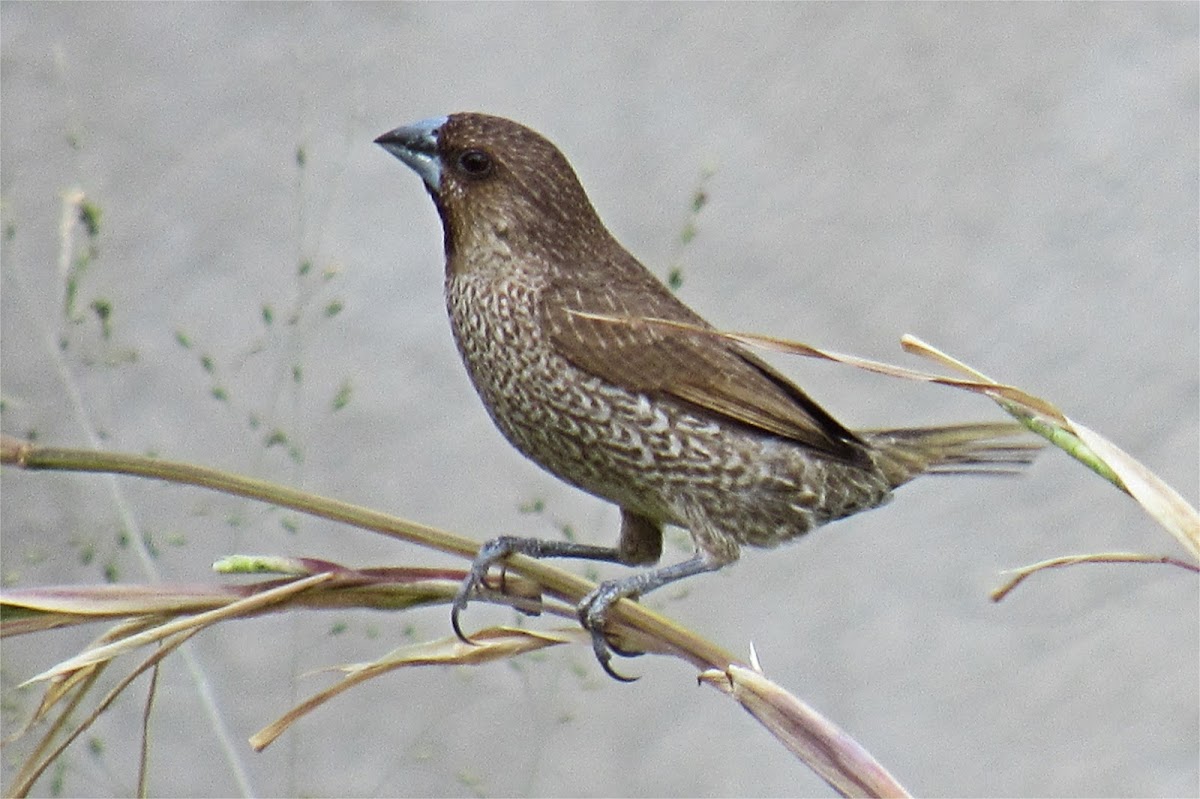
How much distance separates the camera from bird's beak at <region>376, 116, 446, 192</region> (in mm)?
2010

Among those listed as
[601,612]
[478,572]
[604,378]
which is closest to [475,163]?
[604,378]

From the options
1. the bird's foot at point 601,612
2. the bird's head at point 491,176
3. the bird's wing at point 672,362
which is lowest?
the bird's foot at point 601,612

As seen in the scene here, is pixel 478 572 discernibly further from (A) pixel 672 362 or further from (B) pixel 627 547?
(B) pixel 627 547

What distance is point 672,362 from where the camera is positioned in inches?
78.7

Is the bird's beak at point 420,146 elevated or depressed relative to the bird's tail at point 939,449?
elevated

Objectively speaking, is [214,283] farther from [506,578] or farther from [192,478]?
[192,478]

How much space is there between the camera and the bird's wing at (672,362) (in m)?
1.94

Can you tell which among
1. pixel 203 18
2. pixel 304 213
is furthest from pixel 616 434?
pixel 203 18

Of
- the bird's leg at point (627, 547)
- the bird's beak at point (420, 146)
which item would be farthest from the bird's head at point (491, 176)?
the bird's leg at point (627, 547)

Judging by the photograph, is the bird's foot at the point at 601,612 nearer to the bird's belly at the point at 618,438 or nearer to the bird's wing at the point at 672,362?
the bird's belly at the point at 618,438

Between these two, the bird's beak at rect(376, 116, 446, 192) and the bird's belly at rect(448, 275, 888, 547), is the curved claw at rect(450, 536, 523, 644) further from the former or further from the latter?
the bird's beak at rect(376, 116, 446, 192)

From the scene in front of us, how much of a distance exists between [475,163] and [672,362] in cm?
33

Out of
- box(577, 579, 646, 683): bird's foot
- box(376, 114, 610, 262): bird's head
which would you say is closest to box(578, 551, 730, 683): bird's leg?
box(577, 579, 646, 683): bird's foot

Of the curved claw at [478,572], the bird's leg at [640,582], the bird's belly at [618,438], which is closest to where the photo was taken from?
the curved claw at [478,572]
